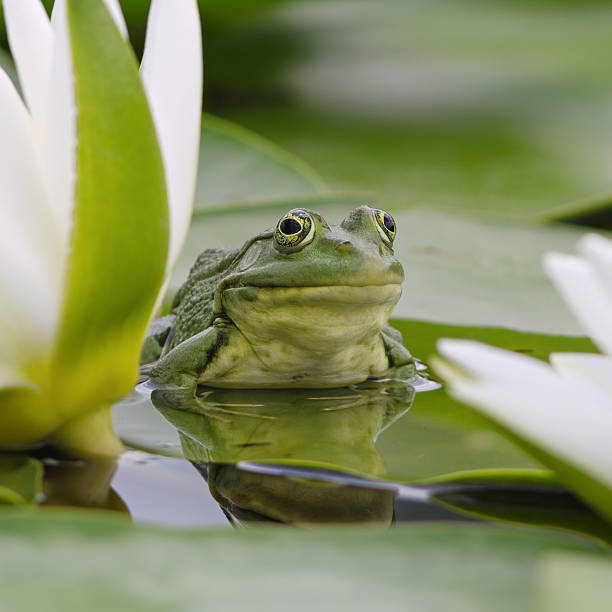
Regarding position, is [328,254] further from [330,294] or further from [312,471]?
[312,471]

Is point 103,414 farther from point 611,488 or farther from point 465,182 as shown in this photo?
point 465,182

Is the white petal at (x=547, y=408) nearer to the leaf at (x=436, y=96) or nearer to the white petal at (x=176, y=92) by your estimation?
the white petal at (x=176, y=92)

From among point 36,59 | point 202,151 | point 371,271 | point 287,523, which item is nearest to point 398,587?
point 287,523

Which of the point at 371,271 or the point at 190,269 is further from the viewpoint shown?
the point at 190,269

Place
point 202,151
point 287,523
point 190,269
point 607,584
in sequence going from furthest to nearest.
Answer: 1. point 202,151
2. point 190,269
3. point 287,523
4. point 607,584

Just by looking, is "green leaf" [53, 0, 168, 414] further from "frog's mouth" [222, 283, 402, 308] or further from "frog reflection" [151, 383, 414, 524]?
"frog's mouth" [222, 283, 402, 308]

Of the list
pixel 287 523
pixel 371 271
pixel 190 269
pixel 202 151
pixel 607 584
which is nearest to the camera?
pixel 607 584

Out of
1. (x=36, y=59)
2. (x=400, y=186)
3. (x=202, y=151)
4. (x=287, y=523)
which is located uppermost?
(x=36, y=59)
